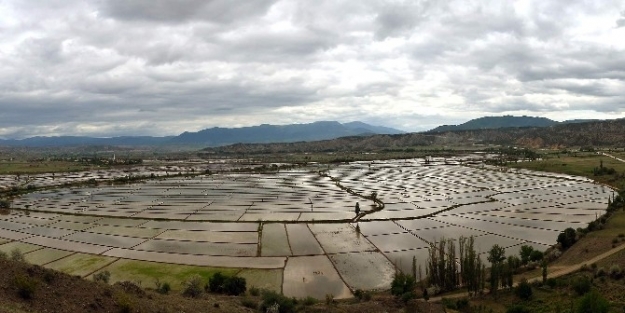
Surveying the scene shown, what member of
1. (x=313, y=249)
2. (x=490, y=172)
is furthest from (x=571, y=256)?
(x=490, y=172)

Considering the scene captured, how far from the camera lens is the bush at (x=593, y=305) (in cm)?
2064

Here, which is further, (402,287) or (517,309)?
(402,287)

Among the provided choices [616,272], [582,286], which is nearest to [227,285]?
[582,286]

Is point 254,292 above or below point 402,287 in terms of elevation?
below

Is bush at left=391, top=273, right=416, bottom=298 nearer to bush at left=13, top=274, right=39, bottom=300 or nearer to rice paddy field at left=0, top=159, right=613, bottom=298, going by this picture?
rice paddy field at left=0, top=159, right=613, bottom=298

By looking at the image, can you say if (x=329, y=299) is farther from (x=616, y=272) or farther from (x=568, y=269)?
(x=616, y=272)

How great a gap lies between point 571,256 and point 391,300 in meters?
18.0

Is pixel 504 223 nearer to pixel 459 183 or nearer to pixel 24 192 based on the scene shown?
pixel 459 183

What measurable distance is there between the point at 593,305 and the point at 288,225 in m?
32.1

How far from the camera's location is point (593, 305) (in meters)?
20.9

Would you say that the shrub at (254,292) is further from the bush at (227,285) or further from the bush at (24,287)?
the bush at (24,287)

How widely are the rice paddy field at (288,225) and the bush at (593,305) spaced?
450 inches

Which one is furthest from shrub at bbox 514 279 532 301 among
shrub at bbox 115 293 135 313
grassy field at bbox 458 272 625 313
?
shrub at bbox 115 293 135 313

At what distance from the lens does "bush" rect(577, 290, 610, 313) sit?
20.6 meters
